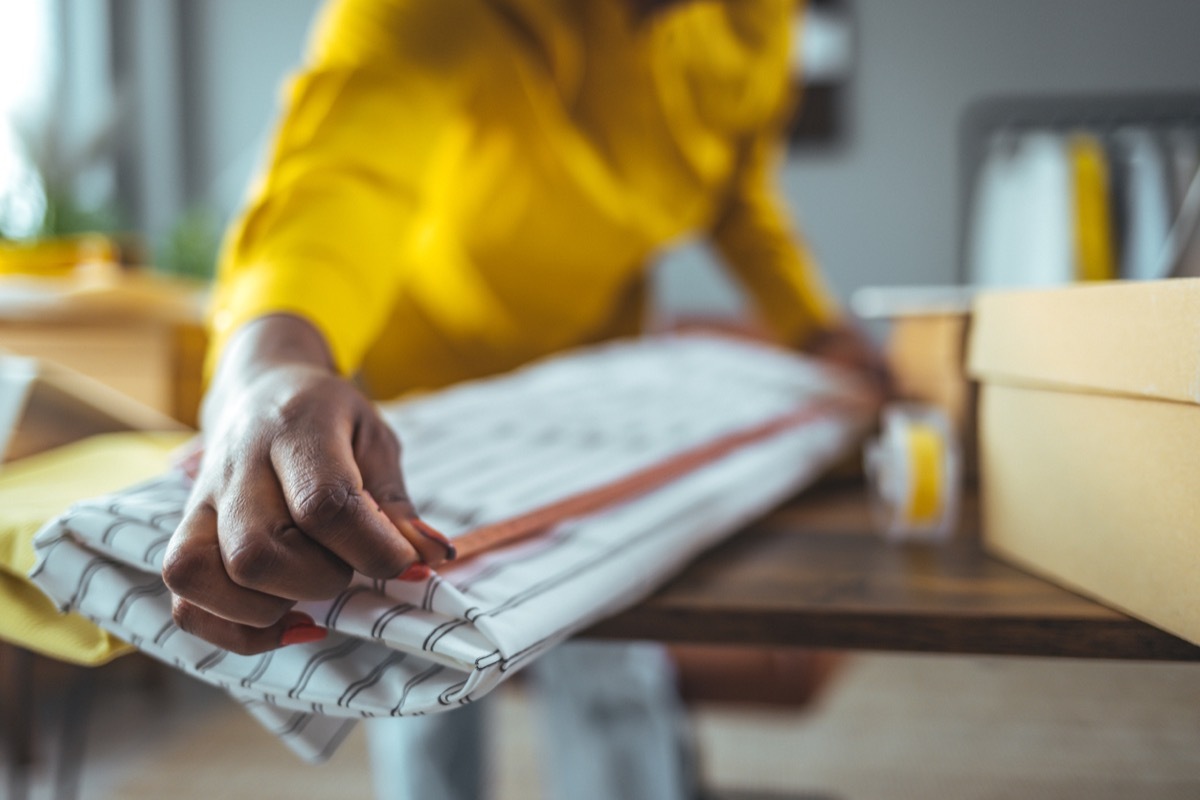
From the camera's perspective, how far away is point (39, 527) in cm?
27

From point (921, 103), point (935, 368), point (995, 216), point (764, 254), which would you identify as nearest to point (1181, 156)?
point (995, 216)

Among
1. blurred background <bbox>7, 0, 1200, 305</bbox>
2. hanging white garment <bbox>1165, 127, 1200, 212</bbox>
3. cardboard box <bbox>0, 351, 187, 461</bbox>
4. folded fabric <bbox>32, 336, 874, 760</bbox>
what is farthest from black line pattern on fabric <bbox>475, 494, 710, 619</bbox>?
blurred background <bbox>7, 0, 1200, 305</bbox>

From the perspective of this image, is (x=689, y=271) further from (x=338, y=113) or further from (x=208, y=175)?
(x=338, y=113)

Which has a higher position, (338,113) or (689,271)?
(338,113)

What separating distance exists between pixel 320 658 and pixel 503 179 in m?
0.49

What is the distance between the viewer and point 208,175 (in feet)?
9.39

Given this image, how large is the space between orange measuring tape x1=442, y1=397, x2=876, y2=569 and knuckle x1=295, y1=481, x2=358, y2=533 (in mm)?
62

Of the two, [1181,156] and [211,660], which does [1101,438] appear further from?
[1181,156]

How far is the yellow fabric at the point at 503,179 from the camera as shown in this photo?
384 millimetres

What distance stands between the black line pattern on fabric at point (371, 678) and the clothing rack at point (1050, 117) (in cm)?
236

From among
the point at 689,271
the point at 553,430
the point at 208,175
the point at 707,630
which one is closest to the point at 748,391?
the point at 553,430

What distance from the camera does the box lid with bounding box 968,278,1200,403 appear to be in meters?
0.25

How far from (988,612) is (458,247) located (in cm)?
51

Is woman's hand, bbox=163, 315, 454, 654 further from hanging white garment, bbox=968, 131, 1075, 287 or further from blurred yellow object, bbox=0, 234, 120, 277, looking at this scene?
hanging white garment, bbox=968, 131, 1075, 287
